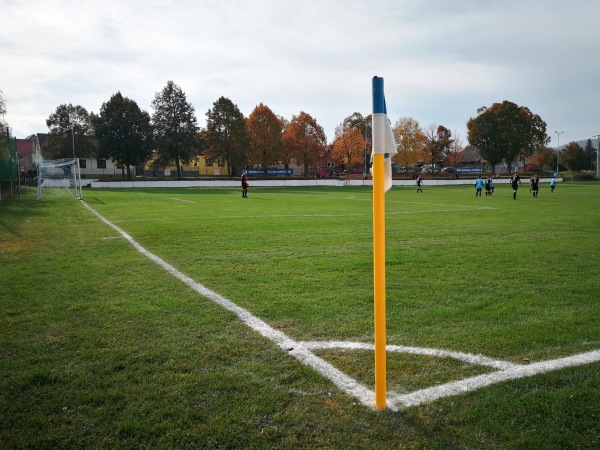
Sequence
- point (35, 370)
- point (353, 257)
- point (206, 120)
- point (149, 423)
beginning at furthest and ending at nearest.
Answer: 1. point (206, 120)
2. point (353, 257)
3. point (35, 370)
4. point (149, 423)

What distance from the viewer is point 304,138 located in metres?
81.7

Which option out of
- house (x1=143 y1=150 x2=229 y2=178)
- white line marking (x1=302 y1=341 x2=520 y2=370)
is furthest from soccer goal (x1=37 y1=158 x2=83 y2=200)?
white line marking (x1=302 y1=341 x2=520 y2=370)

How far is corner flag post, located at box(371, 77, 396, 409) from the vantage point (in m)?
3.25

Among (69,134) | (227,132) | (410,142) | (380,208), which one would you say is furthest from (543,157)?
(380,208)

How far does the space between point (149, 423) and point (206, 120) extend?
253 feet

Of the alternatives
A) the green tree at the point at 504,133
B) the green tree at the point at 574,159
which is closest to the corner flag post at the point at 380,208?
the green tree at the point at 504,133

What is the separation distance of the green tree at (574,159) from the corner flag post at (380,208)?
117 metres

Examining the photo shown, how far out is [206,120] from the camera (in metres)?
76.2

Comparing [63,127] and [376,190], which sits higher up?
[63,127]

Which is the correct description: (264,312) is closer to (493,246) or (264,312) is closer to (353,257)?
(353,257)

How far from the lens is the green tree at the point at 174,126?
237 feet

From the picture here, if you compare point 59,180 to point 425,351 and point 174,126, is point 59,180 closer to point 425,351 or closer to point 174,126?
point 174,126

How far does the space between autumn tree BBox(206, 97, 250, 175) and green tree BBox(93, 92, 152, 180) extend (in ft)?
34.0

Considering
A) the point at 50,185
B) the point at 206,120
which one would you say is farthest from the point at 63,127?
the point at 50,185
